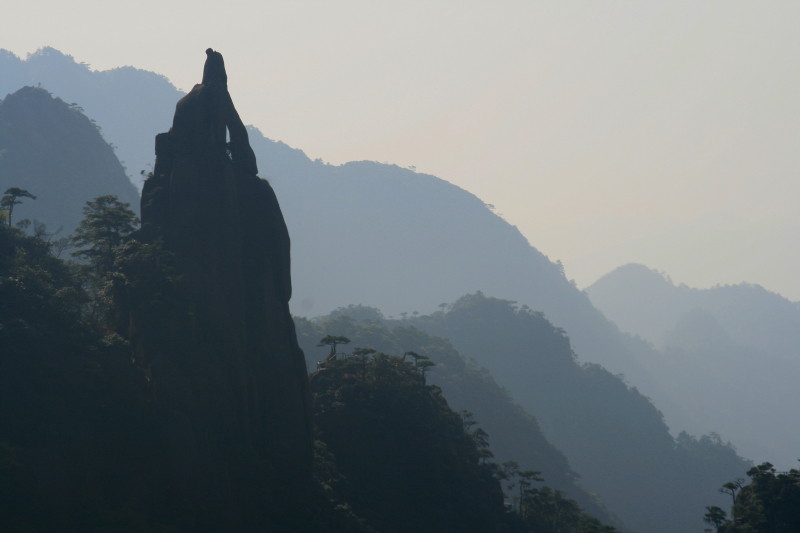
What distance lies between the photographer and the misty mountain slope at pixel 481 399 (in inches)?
4567

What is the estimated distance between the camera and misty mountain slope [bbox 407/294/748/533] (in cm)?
14050

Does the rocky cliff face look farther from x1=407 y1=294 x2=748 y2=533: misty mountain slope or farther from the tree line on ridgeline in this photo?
x1=407 y1=294 x2=748 y2=533: misty mountain slope

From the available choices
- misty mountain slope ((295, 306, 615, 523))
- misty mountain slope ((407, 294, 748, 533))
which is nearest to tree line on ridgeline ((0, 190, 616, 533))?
misty mountain slope ((295, 306, 615, 523))

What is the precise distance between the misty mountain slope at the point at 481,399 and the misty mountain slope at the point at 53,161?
35.2 meters

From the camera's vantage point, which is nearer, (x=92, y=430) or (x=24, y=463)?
(x=24, y=463)

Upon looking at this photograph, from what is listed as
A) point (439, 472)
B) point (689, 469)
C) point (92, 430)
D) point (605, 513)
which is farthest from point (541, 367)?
point (92, 430)

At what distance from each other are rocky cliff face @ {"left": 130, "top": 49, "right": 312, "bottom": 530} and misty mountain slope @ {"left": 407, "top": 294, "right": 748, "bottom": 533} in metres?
102

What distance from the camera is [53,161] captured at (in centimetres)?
11850

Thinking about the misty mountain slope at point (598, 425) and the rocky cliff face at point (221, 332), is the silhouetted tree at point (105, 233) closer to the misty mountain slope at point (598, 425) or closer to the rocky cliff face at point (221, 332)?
the rocky cliff face at point (221, 332)

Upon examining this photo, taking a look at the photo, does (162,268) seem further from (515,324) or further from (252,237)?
(515,324)

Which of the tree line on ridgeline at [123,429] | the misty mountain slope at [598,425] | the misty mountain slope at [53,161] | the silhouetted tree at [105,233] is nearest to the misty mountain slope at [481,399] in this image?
the misty mountain slope at [598,425]

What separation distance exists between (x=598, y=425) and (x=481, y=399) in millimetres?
35544

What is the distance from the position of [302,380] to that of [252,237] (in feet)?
30.3

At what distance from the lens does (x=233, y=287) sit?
48.3 meters
